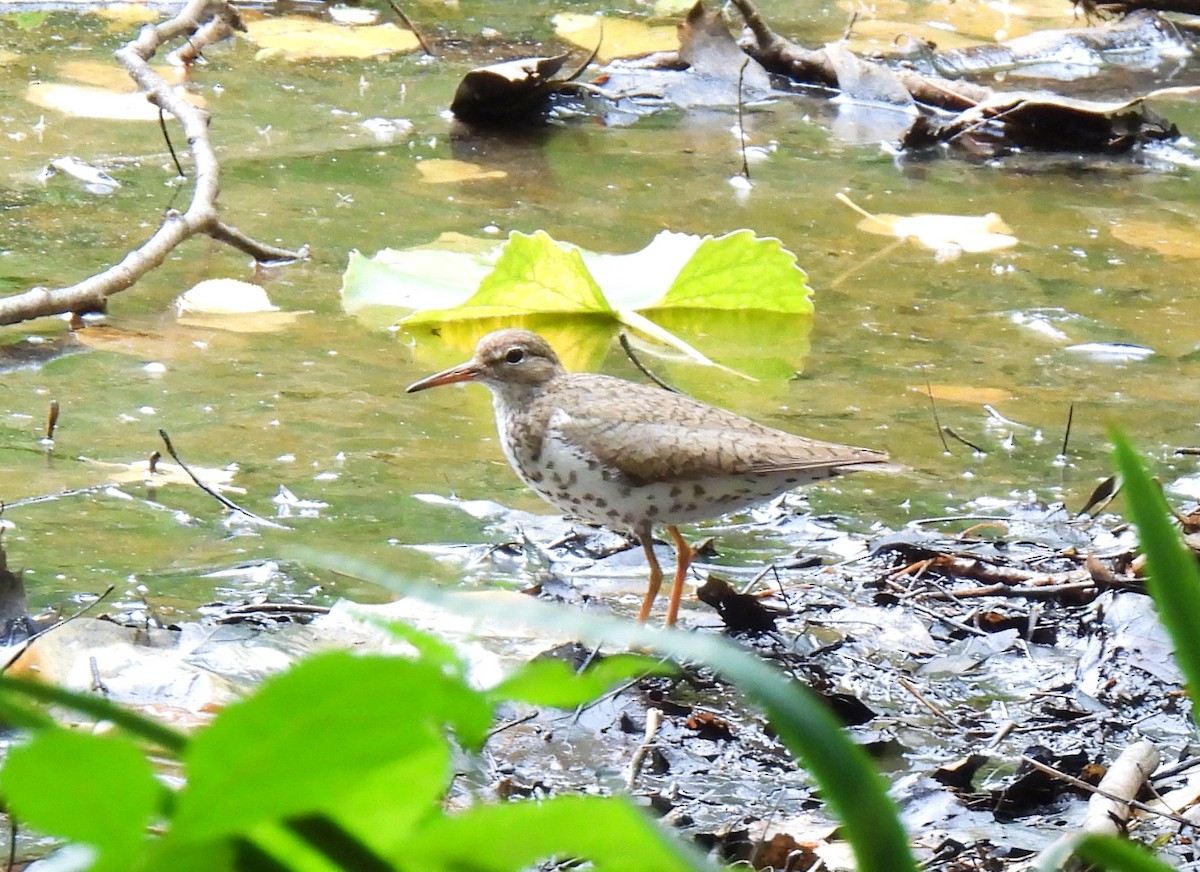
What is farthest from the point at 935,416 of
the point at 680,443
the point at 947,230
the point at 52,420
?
the point at 52,420

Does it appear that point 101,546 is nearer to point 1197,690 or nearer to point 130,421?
point 130,421

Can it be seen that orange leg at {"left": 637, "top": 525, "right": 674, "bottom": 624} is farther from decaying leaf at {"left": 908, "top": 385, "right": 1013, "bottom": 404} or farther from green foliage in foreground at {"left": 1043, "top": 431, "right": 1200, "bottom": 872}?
green foliage in foreground at {"left": 1043, "top": 431, "right": 1200, "bottom": 872}

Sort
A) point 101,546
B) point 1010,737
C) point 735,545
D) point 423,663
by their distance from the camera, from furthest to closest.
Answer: point 735,545 < point 101,546 < point 1010,737 < point 423,663

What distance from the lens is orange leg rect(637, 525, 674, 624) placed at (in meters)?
3.85

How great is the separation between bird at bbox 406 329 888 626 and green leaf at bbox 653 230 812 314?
1529 mm

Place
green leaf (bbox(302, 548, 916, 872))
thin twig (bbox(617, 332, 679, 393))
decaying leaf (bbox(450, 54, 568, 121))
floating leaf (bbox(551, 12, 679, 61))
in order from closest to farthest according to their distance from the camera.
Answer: green leaf (bbox(302, 548, 916, 872)) < thin twig (bbox(617, 332, 679, 393)) < decaying leaf (bbox(450, 54, 568, 121)) < floating leaf (bbox(551, 12, 679, 61))

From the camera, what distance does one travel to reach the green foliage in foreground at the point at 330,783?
57 cm

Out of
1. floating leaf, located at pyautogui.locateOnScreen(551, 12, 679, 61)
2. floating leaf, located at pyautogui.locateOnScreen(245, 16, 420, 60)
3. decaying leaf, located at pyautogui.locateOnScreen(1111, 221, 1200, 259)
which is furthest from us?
floating leaf, located at pyautogui.locateOnScreen(551, 12, 679, 61)

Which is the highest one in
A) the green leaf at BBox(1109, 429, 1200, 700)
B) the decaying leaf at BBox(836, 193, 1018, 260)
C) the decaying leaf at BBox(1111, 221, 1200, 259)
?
the green leaf at BBox(1109, 429, 1200, 700)

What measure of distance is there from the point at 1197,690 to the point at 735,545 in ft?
11.4

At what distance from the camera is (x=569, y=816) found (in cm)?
63

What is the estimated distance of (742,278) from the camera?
5.75 metres

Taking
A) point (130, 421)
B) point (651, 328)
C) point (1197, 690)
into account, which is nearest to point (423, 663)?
point (1197, 690)

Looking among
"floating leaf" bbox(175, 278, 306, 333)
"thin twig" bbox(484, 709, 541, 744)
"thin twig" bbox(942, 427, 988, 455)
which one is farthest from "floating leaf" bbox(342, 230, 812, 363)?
"thin twig" bbox(484, 709, 541, 744)
